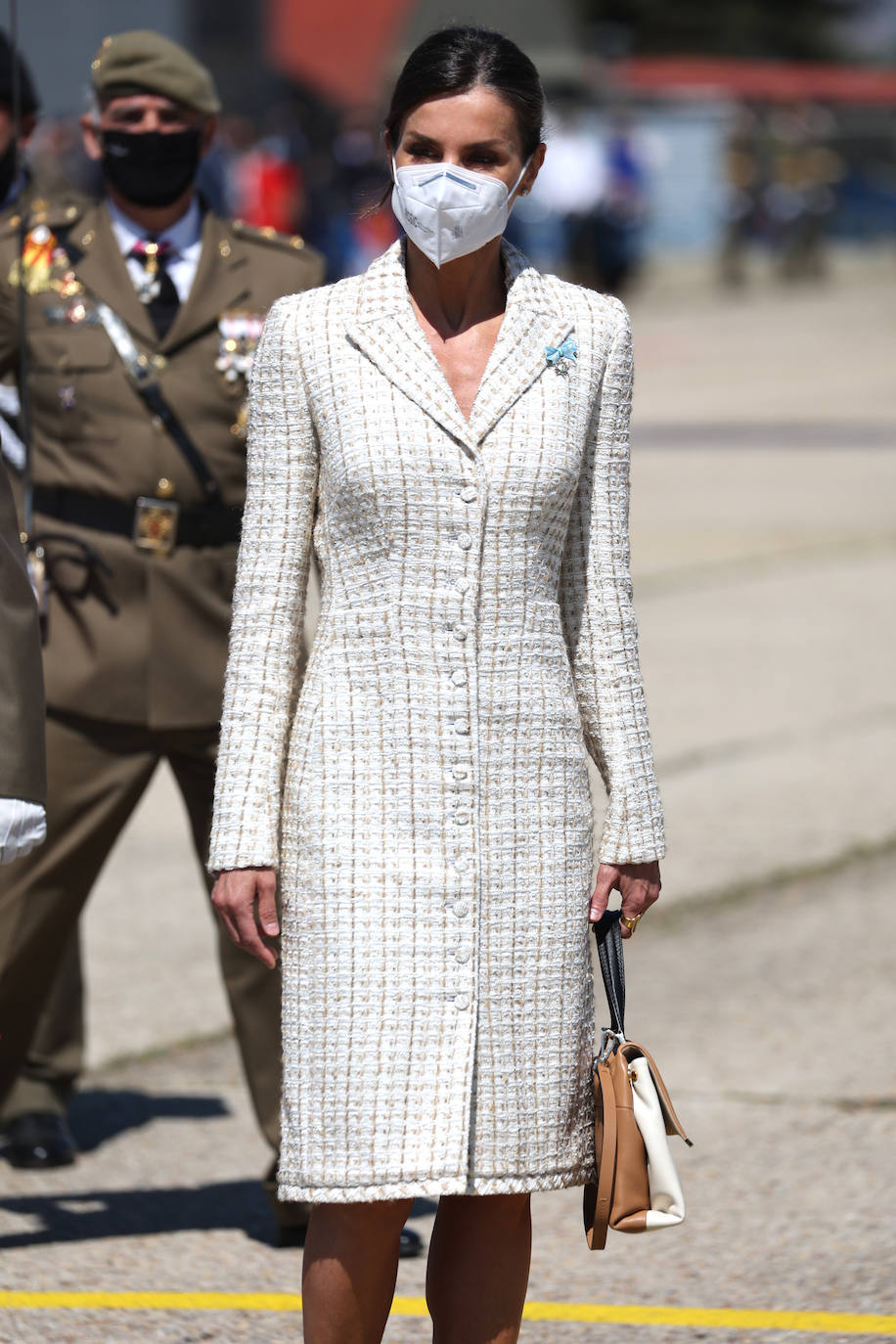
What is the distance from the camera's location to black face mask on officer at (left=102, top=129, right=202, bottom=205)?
165 inches

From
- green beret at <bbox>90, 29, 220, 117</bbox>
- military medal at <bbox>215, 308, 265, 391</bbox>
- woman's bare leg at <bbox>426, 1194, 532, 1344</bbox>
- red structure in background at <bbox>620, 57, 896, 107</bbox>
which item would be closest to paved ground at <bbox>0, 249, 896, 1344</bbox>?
woman's bare leg at <bbox>426, 1194, 532, 1344</bbox>

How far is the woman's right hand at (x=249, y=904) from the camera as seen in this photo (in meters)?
2.95

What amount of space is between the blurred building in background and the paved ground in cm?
1241

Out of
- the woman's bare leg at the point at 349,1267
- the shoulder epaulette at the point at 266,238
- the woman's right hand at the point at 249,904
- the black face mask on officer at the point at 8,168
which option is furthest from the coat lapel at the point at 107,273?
the woman's bare leg at the point at 349,1267

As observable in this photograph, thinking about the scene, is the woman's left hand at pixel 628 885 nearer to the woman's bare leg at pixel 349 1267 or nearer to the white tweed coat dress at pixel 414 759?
the white tweed coat dress at pixel 414 759

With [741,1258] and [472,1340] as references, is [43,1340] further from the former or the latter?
[741,1258]

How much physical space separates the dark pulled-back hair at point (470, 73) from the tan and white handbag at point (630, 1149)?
122 cm

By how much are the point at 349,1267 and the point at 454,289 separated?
1.30 metres

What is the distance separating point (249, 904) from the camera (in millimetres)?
2955

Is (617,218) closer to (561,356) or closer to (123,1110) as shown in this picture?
(123,1110)

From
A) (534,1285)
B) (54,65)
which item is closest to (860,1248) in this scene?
(534,1285)

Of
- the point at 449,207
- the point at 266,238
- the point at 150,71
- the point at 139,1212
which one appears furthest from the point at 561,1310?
the point at 150,71

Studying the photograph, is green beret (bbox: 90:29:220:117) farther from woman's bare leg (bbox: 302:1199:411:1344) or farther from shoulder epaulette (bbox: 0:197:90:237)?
woman's bare leg (bbox: 302:1199:411:1344)

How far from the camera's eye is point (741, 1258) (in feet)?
13.3
